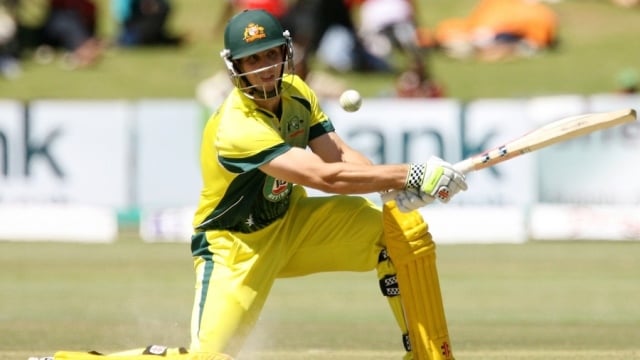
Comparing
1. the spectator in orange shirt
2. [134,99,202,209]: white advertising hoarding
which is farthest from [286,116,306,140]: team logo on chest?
the spectator in orange shirt

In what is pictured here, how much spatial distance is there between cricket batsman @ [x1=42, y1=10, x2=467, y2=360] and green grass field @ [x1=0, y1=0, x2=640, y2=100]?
916 cm

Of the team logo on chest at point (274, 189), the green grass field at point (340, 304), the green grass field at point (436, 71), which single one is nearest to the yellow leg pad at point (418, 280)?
the team logo on chest at point (274, 189)

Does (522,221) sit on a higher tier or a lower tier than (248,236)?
lower

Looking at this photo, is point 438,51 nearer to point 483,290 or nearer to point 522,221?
point 522,221

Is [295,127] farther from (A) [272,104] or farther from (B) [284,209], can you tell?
(B) [284,209]

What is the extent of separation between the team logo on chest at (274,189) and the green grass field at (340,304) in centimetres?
114

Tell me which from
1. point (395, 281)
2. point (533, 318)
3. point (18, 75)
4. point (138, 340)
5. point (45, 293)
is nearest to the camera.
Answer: point (395, 281)

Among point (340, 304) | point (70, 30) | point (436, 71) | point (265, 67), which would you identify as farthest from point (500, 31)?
point (265, 67)

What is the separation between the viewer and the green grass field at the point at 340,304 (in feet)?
23.5

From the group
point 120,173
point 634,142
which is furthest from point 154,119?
point 634,142

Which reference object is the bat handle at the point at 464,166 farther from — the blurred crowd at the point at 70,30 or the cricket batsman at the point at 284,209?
the blurred crowd at the point at 70,30

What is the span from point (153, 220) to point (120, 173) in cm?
63

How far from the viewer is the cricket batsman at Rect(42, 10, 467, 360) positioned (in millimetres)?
5527

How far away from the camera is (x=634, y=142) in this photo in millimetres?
12492
